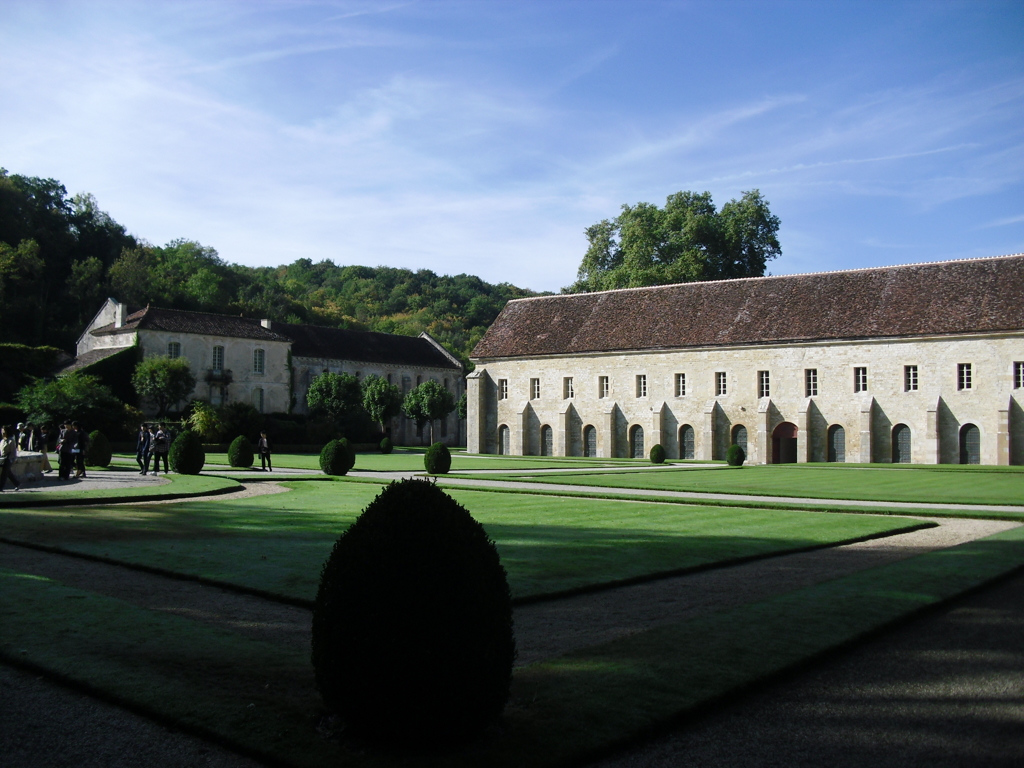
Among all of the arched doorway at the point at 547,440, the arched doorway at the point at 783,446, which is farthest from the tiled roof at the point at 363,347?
the arched doorway at the point at 783,446

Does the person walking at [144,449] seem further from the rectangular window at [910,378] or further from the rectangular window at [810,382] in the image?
the rectangular window at [910,378]

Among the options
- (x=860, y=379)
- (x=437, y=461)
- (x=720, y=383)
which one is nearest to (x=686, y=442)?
(x=720, y=383)

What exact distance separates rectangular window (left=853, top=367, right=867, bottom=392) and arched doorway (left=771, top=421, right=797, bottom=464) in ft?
13.3

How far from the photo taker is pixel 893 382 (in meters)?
41.5

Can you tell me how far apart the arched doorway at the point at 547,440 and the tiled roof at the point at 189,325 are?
22.0 m

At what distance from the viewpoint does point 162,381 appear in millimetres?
50688

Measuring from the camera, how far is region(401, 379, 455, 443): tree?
60.3m

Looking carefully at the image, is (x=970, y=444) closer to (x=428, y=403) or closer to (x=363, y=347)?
(x=428, y=403)

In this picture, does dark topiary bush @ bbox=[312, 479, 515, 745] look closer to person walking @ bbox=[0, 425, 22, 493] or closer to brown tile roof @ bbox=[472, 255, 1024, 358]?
person walking @ bbox=[0, 425, 22, 493]

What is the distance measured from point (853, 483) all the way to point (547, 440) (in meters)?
28.9

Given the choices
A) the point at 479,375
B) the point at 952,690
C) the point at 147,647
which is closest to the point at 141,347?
the point at 479,375

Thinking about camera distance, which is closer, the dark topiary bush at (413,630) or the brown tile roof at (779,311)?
the dark topiary bush at (413,630)

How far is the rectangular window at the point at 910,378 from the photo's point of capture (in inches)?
1617

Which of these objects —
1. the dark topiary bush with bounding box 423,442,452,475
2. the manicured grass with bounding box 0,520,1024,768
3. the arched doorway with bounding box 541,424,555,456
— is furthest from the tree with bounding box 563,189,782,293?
the manicured grass with bounding box 0,520,1024,768
